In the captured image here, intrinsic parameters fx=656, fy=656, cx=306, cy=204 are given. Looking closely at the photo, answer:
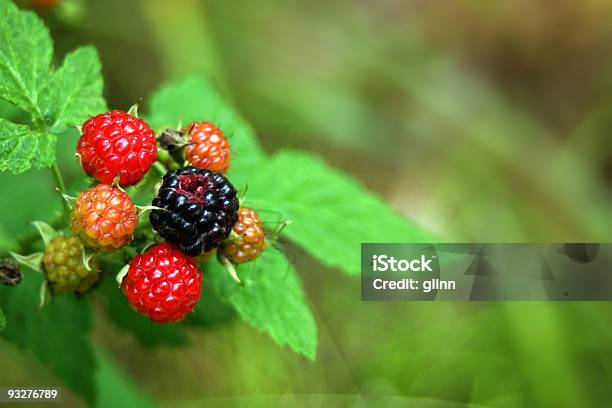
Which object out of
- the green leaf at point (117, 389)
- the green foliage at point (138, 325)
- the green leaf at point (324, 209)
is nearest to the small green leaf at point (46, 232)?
the green foliage at point (138, 325)

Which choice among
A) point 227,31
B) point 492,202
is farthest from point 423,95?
point 227,31

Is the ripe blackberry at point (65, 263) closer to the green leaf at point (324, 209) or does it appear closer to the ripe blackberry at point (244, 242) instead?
the ripe blackberry at point (244, 242)

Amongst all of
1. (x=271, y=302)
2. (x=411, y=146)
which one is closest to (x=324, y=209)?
(x=271, y=302)

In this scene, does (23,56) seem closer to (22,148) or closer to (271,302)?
(22,148)

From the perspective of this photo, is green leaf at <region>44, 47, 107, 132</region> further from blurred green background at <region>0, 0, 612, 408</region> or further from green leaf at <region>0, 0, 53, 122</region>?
blurred green background at <region>0, 0, 612, 408</region>

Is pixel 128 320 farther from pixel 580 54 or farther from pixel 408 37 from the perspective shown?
pixel 580 54
